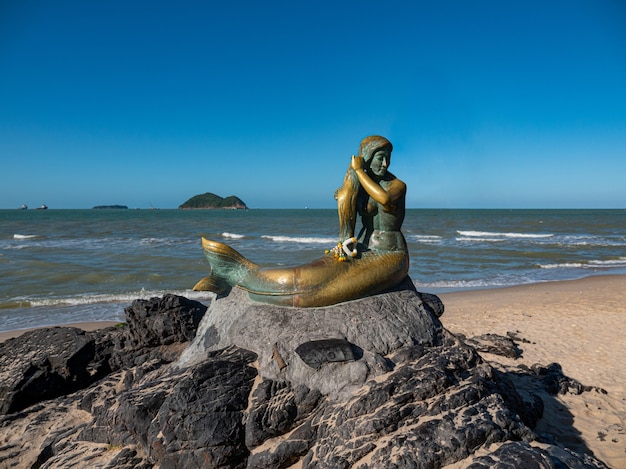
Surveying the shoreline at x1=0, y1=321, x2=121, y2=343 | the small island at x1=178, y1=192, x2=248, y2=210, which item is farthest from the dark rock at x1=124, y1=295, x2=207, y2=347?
the small island at x1=178, y1=192, x2=248, y2=210

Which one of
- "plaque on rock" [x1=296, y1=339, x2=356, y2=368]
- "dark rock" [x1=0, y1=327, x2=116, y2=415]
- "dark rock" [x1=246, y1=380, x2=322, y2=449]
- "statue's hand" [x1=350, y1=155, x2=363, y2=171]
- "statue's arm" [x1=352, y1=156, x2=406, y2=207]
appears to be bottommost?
"dark rock" [x1=0, y1=327, x2=116, y2=415]

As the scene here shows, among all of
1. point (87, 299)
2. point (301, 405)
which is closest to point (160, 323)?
point (301, 405)

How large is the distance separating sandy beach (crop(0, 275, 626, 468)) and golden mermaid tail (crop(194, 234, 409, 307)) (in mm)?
2400

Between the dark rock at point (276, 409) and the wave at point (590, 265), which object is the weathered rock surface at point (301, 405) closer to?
the dark rock at point (276, 409)

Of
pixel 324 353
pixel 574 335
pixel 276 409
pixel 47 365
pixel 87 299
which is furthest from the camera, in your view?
pixel 87 299

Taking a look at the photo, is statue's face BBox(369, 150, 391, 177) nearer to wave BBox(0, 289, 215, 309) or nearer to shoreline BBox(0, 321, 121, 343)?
shoreline BBox(0, 321, 121, 343)

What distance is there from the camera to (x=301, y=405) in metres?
3.43

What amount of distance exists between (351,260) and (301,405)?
1524mm

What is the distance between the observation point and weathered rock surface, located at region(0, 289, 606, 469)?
114 inches

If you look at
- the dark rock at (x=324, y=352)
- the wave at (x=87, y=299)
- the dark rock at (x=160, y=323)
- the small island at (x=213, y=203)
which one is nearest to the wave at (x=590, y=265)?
the wave at (x=87, y=299)

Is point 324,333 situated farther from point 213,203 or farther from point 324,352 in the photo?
point 213,203

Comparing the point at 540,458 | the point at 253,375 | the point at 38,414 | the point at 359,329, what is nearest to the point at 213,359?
the point at 253,375

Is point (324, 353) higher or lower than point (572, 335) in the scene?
higher

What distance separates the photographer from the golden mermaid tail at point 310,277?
4074 millimetres
